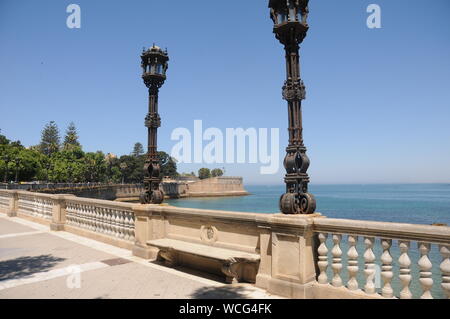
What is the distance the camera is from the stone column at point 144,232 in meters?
7.92

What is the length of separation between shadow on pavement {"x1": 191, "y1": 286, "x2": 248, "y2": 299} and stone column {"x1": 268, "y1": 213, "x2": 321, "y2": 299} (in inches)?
20.0

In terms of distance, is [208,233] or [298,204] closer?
[298,204]

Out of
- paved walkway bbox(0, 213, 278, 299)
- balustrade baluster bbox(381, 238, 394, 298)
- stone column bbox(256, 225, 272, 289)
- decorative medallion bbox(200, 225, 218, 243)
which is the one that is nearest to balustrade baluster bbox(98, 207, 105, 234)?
paved walkway bbox(0, 213, 278, 299)

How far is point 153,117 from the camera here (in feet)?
29.6

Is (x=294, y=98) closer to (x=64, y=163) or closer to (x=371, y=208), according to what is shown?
(x=371, y=208)

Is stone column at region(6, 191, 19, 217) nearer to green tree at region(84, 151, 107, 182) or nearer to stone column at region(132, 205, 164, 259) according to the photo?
stone column at region(132, 205, 164, 259)

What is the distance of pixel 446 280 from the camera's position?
3.76m

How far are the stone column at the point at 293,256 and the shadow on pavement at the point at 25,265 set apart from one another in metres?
5.11

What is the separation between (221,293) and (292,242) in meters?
1.53

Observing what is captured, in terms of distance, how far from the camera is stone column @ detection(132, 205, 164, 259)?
792 centimetres

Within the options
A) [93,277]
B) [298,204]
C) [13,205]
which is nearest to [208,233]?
[298,204]

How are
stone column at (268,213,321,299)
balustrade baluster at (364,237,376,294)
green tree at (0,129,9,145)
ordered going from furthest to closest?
green tree at (0,129,9,145)
stone column at (268,213,321,299)
balustrade baluster at (364,237,376,294)

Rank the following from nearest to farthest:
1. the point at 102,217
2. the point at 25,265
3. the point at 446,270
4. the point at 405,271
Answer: the point at 446,270
the point at 405,271
the point at 25,265
the point at 102,217

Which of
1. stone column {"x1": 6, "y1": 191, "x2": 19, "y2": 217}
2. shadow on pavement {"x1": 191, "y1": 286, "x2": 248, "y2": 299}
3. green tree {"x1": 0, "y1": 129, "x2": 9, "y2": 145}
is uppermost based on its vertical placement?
green tree {"x1": 0, "y1": 129, "x2": 9, "y2": 145}
